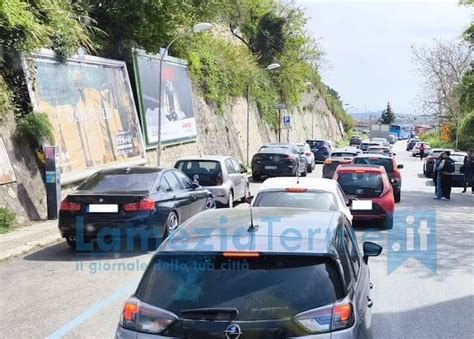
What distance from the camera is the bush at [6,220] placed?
11.9 metres

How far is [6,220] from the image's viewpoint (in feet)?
39.5

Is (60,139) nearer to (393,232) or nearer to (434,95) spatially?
(393,232)

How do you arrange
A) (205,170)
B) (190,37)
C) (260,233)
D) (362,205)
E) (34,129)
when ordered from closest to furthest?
1. (260,233)
2. (362,205)
3. (34,129)
4. (205,170)
5. (190,37)

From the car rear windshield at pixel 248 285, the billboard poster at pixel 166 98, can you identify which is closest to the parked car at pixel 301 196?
the car rear windshield at pixel 248 285

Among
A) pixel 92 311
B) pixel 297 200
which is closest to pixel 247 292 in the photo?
pixel 92 311

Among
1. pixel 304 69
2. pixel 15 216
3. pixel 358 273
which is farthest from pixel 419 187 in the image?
pixel 304 69

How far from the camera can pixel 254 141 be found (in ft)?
132

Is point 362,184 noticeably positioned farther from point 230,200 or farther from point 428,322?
point 428,322

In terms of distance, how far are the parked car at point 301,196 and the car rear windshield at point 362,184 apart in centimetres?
417

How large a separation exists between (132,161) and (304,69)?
Result: 1460 inches

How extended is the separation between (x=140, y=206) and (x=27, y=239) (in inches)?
104

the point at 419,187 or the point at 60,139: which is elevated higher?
the point at 60,139

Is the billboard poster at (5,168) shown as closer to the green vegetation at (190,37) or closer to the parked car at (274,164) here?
the green vegetation at (190,37)

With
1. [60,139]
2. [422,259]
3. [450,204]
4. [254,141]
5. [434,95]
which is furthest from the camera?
[434,95]
